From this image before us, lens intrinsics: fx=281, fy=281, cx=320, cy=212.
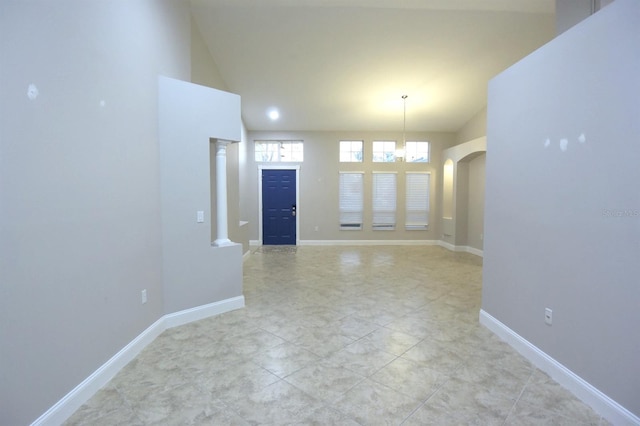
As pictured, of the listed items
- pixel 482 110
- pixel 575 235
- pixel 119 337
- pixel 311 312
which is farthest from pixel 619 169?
pixel 482 110

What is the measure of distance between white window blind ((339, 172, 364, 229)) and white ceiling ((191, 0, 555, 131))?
6.44 ft

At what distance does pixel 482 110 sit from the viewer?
6766 mm

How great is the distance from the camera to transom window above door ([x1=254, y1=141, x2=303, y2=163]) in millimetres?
7969

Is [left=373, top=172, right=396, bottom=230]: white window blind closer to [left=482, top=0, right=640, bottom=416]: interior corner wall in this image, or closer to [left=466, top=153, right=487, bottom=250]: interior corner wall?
[left=466, top=153, right=487, bottom=250]: interior corner wall

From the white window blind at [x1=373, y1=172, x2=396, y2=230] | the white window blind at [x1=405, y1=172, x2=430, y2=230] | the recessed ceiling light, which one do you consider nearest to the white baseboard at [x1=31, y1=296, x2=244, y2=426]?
the recessed ceiling light

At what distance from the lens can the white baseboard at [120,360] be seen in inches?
66.2

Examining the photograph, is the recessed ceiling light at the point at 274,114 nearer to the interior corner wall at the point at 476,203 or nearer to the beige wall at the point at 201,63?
the beige wall at the point at 201,63

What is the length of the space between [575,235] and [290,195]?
6558 millimetres

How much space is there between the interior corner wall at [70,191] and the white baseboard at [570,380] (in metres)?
3.35

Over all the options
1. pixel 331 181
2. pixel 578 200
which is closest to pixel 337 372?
pixel 578 200

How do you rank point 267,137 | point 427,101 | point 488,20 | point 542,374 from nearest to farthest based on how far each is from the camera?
1. point 542,374
2. point 488,20
3. point 427,101
4. point 267,137

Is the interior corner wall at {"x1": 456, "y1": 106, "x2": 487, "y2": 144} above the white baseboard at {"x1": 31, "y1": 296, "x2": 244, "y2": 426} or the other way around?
above

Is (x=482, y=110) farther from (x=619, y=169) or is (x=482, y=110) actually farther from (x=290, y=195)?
(x=619, y=169)

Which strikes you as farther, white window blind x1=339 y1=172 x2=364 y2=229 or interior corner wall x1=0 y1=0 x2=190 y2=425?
white window blind x1=339 y1=172 x2=364 y2=229
